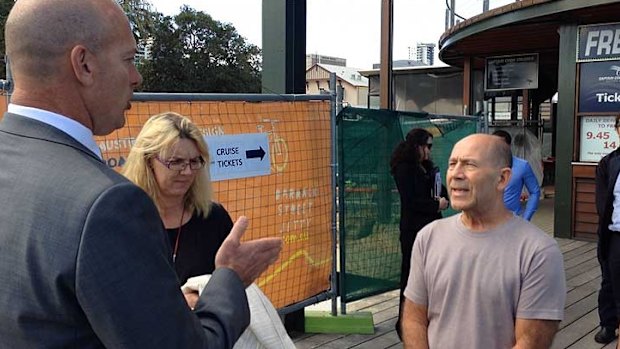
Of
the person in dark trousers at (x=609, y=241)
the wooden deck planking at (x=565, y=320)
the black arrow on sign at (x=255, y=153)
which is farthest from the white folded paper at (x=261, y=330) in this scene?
the person in dark trousers at (x=609, y=241)

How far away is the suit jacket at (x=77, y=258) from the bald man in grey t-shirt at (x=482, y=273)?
1.38 m

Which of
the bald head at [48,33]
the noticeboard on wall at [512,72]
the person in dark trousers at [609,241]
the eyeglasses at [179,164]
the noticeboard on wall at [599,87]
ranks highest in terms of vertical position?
the noticeboard on wall at [512,72]

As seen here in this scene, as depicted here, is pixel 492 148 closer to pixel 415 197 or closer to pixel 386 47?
pixel 415 197

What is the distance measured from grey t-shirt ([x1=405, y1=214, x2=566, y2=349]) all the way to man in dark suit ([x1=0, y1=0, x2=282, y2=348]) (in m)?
1.27

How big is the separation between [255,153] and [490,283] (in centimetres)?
204

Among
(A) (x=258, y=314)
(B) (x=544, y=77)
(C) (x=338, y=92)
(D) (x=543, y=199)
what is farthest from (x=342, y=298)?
(B) (x=544, y=77)

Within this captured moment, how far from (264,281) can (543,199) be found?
1250 centimetres

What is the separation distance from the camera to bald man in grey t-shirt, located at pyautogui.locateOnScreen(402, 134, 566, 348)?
2102 millimetres

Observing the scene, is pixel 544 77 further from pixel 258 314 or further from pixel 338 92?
pixel 258 314

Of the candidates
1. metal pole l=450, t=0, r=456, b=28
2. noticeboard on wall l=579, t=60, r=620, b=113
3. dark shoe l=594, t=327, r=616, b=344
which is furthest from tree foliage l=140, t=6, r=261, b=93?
dark shoe l=594, t=327, r=616, b=344

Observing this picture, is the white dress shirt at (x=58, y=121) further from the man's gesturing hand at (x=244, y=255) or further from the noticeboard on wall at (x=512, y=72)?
the noticeboard on wall at (x=512, y=72)

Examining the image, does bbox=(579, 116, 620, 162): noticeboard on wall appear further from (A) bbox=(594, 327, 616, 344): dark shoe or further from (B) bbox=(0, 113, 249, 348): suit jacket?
(B) bbox=(0, 113, 249, 348): suit jacket

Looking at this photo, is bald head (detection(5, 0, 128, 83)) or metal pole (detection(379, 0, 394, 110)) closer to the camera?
bald head (detection(5, 0, 128, 83))

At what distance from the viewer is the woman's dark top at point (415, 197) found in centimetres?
455
